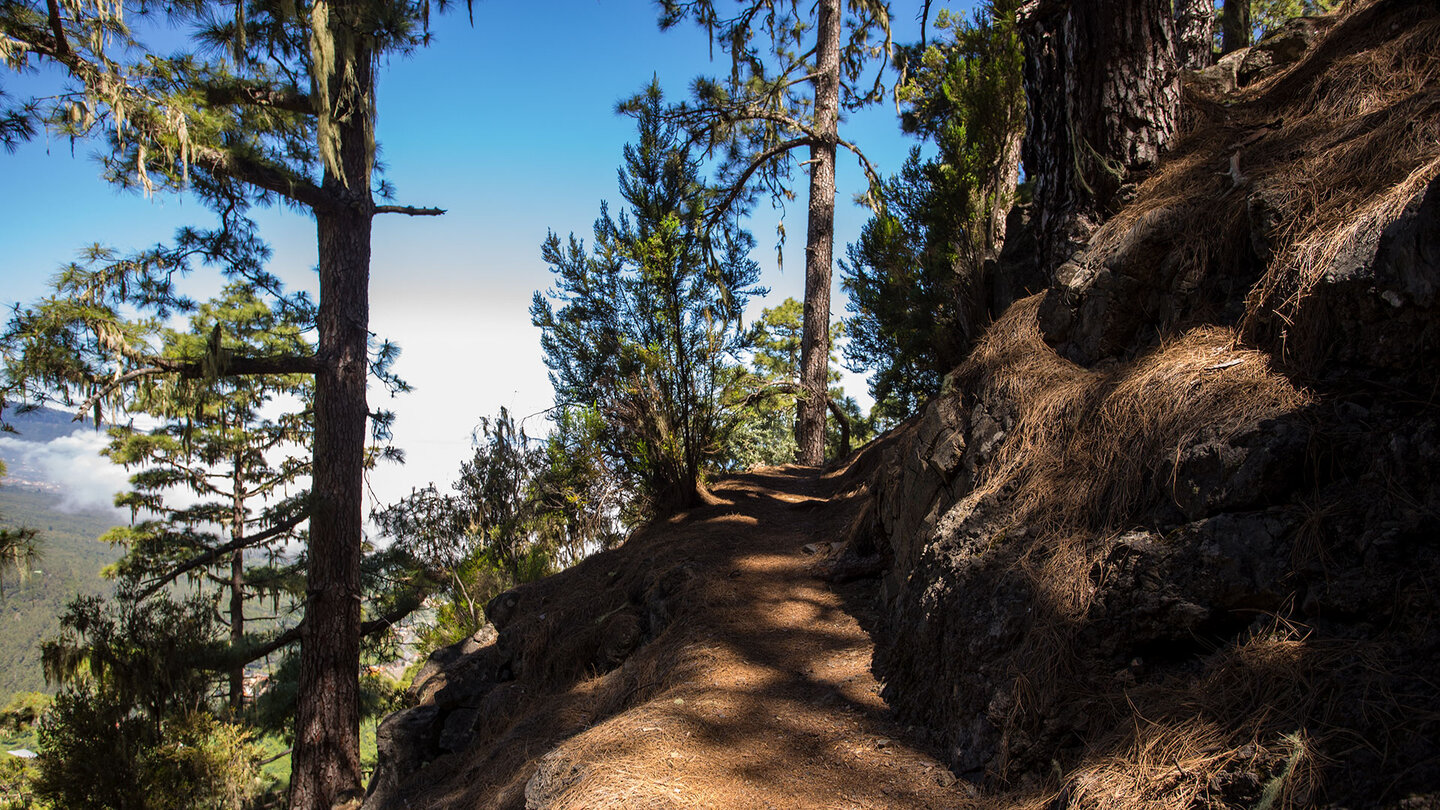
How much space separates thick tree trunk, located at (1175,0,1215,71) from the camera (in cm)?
514

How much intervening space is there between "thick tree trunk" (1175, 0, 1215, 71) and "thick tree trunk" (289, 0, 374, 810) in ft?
24.4

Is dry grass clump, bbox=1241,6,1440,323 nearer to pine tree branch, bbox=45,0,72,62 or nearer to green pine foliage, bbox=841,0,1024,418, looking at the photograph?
green pine foliage, bbox=841,0,1024,418

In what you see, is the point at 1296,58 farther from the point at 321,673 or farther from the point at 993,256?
the point at 321,673

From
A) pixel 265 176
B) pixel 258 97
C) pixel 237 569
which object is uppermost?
pixel 258 97

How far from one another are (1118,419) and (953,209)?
13.7 ft

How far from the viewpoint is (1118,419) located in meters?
2.76

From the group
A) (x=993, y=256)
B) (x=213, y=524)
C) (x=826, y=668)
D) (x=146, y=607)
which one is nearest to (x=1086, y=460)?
(x=826, y=668)

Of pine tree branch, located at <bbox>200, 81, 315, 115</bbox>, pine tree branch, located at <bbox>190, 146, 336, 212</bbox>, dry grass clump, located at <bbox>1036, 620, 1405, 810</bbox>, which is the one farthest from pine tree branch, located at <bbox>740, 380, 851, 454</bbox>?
pine tree branch, located at <bbox>200, 81, 315, 115</bbox>

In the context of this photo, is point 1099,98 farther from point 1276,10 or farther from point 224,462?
point 224,462

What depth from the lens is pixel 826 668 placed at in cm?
340

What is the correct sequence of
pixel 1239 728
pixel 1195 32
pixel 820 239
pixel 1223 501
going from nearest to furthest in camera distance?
pixel 1239 728
pixel 1223 501
pixel 1195 32
pixel 820 239

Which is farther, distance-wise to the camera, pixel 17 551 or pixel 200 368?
pixel 200 368

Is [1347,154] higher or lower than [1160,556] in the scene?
higher

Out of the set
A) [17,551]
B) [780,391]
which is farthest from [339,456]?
[780,391]
